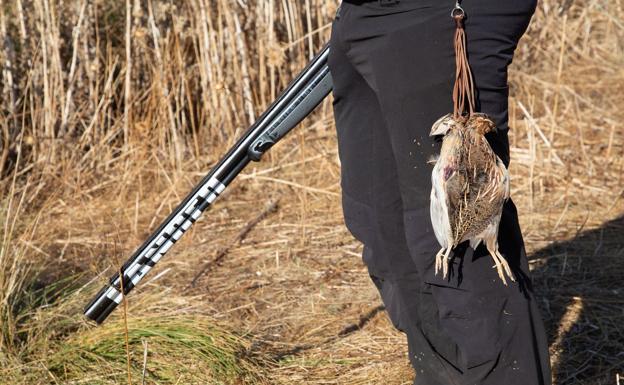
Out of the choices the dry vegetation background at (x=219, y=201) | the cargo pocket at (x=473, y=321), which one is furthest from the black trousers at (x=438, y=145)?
the dry vegetation background at (x=219, y=201)

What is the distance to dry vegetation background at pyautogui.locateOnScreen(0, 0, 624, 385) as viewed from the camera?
2922 mm

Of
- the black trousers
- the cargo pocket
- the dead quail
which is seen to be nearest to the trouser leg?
the black trousers

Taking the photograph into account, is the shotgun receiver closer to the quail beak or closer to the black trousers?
the black trousers

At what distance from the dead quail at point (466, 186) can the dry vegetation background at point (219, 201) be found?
1101 mm

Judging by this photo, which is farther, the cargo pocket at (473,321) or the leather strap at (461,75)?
the cargo pocket at (473,321)

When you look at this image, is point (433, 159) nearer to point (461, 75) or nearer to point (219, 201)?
point (461, 75)

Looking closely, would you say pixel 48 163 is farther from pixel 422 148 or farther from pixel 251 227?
pixel 422 148

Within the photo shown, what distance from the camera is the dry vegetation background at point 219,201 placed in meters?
2.92

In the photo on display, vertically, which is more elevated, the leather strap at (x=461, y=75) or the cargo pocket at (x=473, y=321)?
the leather strap at (x=461, y=75)

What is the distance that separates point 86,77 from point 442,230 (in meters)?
3.32

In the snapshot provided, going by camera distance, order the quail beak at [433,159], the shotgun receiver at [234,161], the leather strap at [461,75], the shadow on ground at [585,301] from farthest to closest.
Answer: the shadow on ground at [585,301], the shotgun receiver at [234,161], the quail beak at [433,159], the leather strap at [461,75]

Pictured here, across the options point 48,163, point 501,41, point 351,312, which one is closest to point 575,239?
point 351,312

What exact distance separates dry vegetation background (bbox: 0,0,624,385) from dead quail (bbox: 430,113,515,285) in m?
1.10

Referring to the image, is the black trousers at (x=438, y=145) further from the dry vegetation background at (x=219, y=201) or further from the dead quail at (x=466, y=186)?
the dry vegetation background at (x=219, y=201)
